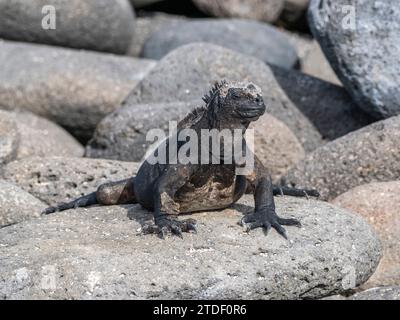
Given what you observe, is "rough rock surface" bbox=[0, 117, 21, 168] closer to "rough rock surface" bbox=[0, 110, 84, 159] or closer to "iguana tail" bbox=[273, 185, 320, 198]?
"rough rock surface" bbox=[0, 110, 84, 159]

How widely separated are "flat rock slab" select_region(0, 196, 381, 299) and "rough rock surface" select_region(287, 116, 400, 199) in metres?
1.17

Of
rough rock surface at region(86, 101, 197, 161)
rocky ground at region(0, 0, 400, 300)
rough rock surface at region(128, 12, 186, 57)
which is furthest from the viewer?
rough rock surface at region(128, 12, 186, 57)

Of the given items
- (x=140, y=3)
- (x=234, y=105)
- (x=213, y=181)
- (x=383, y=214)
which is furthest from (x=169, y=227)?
(x=140, y=3)

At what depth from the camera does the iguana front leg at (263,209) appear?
227 inches

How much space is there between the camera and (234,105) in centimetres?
573

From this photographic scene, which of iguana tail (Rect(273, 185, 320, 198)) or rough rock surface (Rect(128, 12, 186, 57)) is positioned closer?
iguana tail (Rect(273, 185, 320, 198))

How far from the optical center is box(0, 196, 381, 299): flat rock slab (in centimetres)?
516

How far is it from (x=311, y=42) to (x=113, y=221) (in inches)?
284

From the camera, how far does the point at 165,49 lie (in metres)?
11.4

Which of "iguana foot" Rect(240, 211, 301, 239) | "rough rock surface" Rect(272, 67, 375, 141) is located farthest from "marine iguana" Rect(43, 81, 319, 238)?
"rough rock surface" Rect(272, 67, 375, 141)

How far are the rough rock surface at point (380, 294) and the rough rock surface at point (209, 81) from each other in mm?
3053

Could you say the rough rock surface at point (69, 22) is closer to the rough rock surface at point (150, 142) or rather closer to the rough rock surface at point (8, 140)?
the rough rock surface at point (150, 142)
